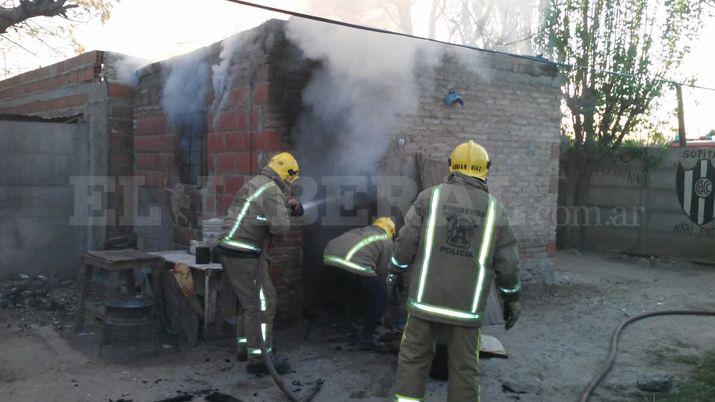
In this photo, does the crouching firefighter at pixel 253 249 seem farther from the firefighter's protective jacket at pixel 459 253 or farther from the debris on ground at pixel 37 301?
the debris on ground at pixel 37 301

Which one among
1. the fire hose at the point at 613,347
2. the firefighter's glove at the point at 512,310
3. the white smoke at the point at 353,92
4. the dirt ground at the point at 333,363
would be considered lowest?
the dirt ground at the point at 333,363

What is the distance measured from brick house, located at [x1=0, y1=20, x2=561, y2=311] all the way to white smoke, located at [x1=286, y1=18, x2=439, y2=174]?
0.06m

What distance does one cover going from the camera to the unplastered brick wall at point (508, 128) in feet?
24.6

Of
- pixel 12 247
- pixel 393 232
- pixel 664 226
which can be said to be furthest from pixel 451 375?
pixel 664 226

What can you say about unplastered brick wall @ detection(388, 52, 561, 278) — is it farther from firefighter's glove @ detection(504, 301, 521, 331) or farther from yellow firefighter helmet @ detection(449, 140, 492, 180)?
firefighter's glove @ detection(504, 301, 521, 331)

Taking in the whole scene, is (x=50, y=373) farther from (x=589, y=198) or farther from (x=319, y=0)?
(x=589, y=198)

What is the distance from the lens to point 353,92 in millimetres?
6840

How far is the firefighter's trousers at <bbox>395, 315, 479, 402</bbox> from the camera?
3723 millimetres

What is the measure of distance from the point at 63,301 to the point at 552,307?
245 inches

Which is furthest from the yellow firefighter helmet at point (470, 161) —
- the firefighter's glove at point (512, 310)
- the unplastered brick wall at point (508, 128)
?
the unplastered brick wall at point (508, 128)

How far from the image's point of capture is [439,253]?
380cm

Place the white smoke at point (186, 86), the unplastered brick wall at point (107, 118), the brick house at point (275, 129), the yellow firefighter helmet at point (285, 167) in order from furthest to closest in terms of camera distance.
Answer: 1. the unplastered brick wall at point (107, 118)
2. the white smoke at point (186, 86)
3. the brick house at point (275, 129)
4. the yellow firefighter helmet at point (285, 167)

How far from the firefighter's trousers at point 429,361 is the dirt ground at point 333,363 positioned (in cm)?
98

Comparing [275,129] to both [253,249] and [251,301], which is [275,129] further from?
[251,301]
